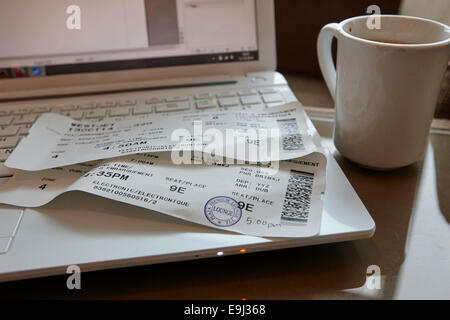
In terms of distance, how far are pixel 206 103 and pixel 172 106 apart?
43 mm

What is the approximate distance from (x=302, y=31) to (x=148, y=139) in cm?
41

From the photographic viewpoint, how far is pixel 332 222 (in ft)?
1.08

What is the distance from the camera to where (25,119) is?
49cm

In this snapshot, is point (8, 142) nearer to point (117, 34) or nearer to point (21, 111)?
point (21, 111)

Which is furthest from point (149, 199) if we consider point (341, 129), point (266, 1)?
point (266, 1)

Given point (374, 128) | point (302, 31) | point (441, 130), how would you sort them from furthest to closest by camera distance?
point (302, 31), point (441, 130), point (374, 128)

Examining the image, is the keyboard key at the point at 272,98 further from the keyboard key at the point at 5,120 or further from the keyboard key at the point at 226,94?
the keyboard key at the point at 5,120

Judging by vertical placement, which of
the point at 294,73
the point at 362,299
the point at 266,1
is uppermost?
the point at 266,1

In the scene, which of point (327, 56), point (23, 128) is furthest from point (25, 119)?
point (327, 56)

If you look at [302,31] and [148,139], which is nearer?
[148,139]

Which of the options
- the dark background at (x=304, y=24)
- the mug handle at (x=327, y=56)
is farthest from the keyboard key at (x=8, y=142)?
the dark background at (x=304, y=24)

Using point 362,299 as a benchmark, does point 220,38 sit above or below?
above

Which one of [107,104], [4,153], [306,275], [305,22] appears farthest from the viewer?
[305,22]
